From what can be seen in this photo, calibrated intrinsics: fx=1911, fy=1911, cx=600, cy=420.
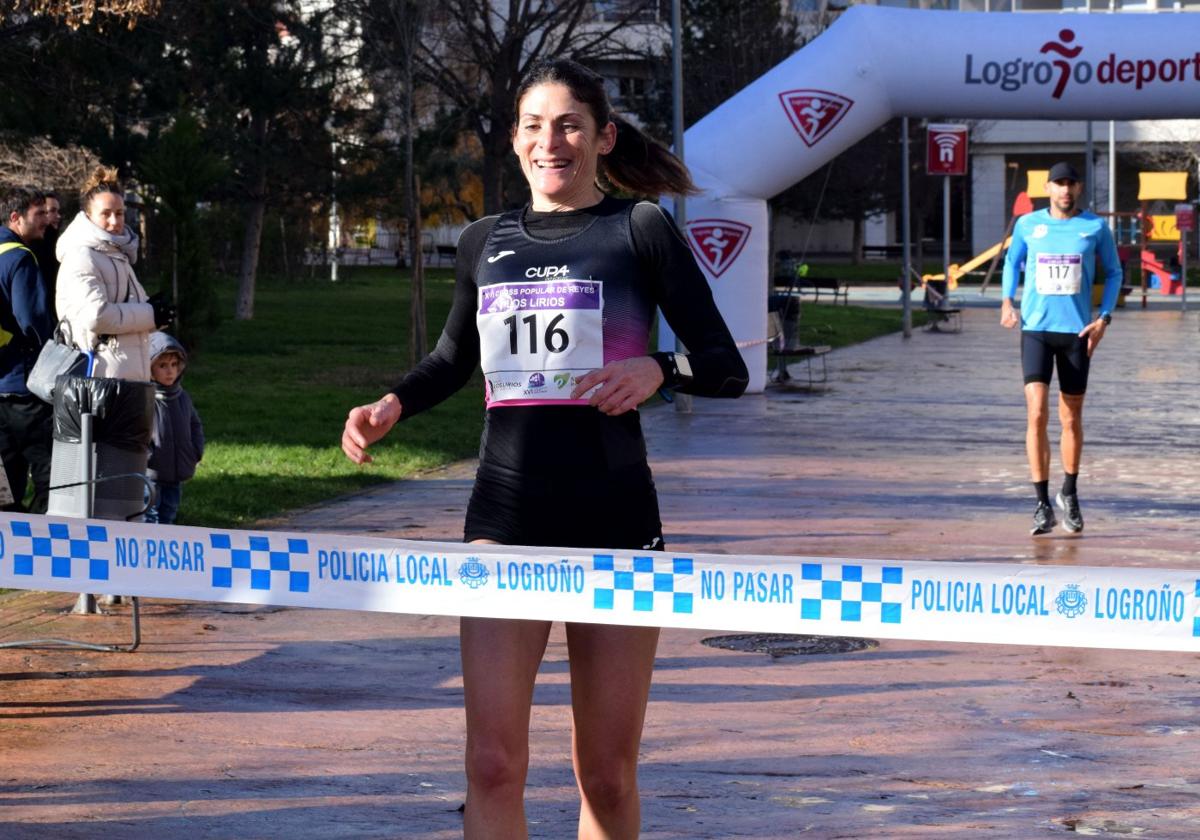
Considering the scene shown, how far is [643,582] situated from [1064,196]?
24.4 feet

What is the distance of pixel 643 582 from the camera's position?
402 centimetres

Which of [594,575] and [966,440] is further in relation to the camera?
[966,440]

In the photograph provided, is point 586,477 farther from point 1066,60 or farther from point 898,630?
point 1066,60

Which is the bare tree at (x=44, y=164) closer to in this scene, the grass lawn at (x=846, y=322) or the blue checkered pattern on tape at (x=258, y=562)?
the grass lawn at (x=846, y=322)

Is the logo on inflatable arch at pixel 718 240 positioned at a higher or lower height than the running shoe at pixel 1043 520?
higher

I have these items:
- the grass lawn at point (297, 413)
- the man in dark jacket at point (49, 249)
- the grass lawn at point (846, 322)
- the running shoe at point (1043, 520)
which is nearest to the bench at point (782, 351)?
the grass lawn at point (297, 413)

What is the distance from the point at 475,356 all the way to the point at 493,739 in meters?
0.88

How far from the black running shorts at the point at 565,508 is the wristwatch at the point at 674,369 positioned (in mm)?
Answer: 195

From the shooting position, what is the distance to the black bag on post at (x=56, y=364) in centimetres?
813

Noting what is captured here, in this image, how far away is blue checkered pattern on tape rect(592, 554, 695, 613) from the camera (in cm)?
394

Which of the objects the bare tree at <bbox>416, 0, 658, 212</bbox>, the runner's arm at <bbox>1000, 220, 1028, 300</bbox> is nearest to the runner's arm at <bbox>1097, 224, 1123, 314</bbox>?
the runner's arm at <bbox>1000, 220, 1028, 300</bbox>

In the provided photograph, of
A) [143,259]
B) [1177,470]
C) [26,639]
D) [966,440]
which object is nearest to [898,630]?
[26,639]

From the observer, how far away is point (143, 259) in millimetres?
40219

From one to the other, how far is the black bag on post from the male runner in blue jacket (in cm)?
513
